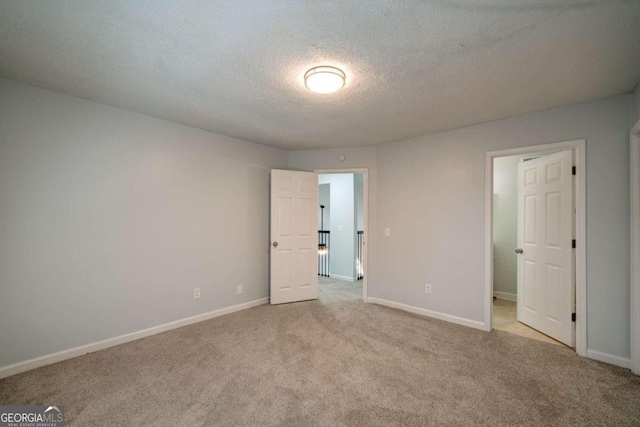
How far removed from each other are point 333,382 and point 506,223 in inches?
163

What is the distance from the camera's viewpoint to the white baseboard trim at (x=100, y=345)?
2.31 meters

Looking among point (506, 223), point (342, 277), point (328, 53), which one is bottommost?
point (342, 277)

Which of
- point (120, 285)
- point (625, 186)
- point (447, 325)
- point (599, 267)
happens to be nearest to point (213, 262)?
point (120, 285)

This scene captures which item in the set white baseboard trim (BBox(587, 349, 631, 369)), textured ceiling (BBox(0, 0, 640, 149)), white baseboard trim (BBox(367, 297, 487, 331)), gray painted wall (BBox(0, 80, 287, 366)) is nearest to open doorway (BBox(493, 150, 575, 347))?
white baseboard trim (BBox(587, 349, 631, 369))

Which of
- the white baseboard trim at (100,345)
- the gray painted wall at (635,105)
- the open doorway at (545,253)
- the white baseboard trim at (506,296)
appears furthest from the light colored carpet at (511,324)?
the white baseboard trim at (100,345)

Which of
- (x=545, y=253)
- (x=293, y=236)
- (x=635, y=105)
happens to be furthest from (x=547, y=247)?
(x=293, y=236)

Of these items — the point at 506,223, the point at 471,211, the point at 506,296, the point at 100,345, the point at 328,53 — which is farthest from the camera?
the point at 506,223

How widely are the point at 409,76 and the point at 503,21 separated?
69 centimetres

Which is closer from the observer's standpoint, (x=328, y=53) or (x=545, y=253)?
(x=328, y=53)

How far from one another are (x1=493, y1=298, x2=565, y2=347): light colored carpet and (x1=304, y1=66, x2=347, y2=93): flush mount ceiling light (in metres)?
3.32

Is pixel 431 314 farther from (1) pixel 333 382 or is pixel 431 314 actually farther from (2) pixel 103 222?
(2) pixel 103 222

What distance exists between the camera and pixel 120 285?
2.88 metres

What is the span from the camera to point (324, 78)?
2.08 metres

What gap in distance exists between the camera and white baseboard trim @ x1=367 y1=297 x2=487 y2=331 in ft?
11.0
